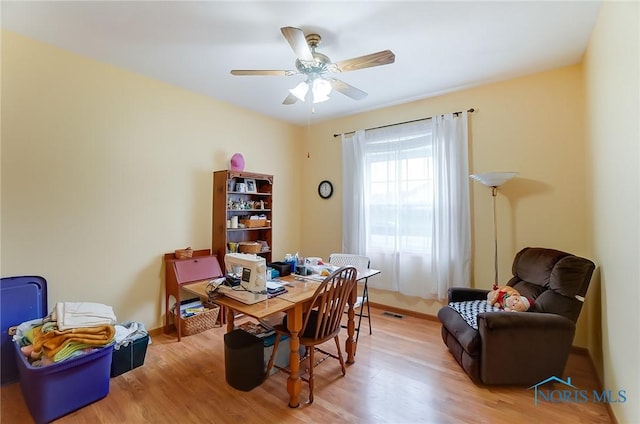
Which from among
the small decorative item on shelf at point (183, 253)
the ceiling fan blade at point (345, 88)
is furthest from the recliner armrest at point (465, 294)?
the small decorative item on shelf at point (183, 253)

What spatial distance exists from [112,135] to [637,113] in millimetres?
3626

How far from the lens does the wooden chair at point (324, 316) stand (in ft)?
6.30

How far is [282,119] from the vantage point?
13.8 ft

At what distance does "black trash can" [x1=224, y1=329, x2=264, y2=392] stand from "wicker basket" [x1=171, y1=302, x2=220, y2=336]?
2.87 ft

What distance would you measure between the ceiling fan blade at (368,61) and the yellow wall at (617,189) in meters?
1.13

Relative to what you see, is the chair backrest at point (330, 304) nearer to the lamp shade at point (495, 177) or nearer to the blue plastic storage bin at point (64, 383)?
the blue plastic storage bin at point (64, 383)

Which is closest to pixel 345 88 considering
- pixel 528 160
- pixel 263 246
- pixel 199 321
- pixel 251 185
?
pixel 251 185

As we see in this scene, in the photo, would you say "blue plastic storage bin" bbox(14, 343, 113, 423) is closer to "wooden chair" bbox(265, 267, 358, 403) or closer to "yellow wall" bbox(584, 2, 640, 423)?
"wooden chair" bbox(265, 267, 358, 403)

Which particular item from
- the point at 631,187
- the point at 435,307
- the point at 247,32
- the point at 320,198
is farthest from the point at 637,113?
the point at 320,198

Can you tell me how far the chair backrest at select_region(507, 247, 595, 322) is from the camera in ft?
6.79

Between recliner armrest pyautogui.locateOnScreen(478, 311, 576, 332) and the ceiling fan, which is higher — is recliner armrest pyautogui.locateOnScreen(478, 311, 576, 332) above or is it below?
below

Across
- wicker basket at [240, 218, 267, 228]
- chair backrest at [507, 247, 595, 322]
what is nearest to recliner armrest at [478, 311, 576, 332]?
chair backrest at [507, 247, 595, 322]

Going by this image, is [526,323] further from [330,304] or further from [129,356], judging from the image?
[129,356]

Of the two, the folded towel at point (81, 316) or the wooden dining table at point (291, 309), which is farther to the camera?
the folded towel at point (81, 316)
